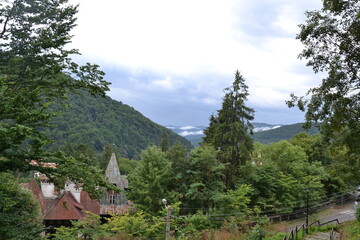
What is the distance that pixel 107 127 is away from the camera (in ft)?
512

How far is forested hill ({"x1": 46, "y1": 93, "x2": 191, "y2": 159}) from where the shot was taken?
134500 millimetres

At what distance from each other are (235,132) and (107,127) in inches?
5266

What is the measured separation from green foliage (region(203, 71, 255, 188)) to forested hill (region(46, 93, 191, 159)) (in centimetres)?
10053

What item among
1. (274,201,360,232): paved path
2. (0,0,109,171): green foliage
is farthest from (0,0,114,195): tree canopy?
(274,201,360,232): paved path

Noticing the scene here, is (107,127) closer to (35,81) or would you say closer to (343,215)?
(343,215)

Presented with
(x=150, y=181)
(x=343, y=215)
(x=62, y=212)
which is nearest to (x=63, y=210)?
(x=62, y=212)

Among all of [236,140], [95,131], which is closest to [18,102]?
[236,140]

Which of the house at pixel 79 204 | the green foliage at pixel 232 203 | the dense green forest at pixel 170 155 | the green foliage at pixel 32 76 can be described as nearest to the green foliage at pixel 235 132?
the dense green forest at pixel 170 155

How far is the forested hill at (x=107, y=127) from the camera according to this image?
134500mm

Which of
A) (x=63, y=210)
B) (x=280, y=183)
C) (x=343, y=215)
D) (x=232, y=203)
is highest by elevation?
(x=280, y=183)

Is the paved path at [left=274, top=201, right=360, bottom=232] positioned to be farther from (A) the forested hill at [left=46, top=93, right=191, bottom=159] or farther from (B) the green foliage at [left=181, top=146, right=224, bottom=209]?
(A) the forested hill at [left=46, top=93, right=191, bottom=159]

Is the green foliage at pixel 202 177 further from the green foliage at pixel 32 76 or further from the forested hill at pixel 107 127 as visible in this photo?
the forested hill at pixel 107 127

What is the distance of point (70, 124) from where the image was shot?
458 feet

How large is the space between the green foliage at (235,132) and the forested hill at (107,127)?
101 m
